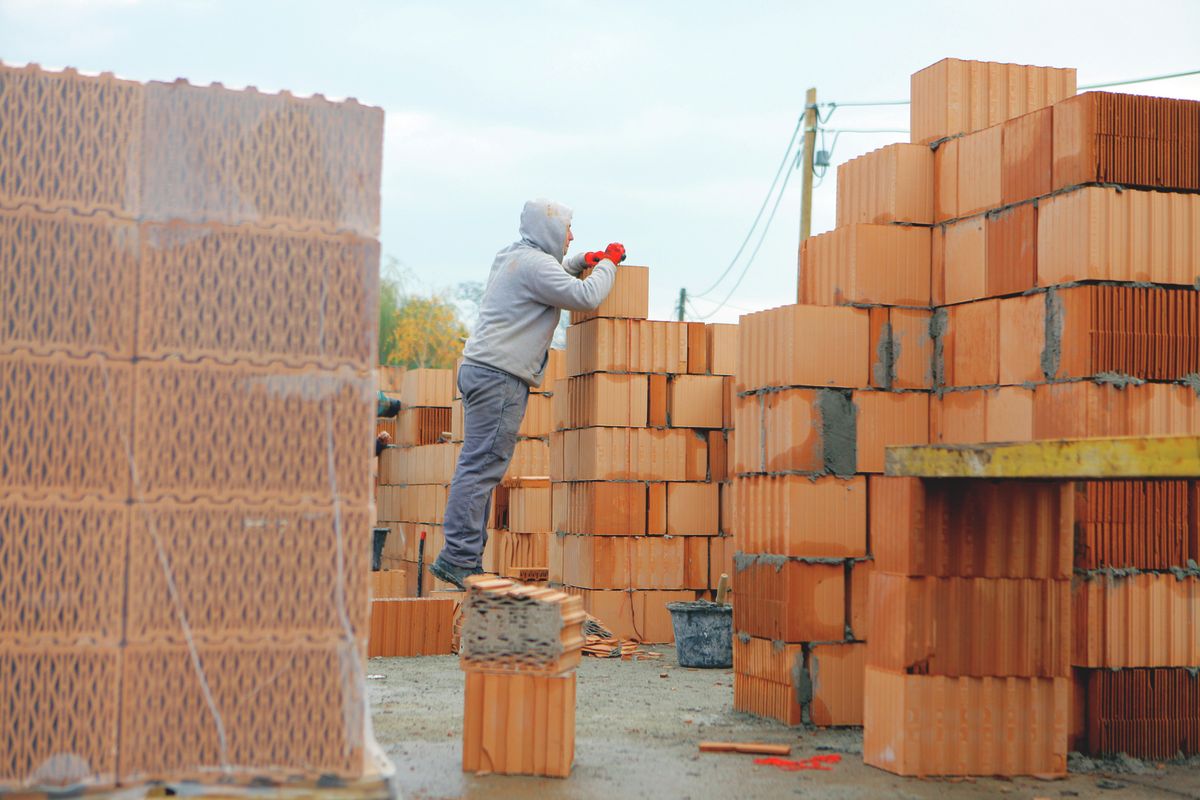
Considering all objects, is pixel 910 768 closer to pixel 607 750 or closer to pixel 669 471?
pixel 607 750

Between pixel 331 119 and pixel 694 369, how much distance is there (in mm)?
6190

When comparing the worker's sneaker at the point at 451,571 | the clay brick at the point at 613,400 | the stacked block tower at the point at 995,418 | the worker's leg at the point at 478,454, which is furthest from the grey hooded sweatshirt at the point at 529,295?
the clay brick at the point at 613,400

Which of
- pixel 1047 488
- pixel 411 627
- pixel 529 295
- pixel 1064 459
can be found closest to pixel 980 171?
pixel 1047 488

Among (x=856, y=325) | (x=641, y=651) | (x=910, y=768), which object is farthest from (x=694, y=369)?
(x=910, y=768)

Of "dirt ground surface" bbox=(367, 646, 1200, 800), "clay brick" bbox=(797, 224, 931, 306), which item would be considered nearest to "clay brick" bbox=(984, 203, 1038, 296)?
"clay brick" bbox=(797, 224, 931, 306)

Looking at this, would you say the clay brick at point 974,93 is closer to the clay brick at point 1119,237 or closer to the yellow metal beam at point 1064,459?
the clay brick at point 1119,237

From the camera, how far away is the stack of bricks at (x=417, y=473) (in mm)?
14398

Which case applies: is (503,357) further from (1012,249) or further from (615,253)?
(1012,249)

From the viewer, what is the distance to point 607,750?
613 cm

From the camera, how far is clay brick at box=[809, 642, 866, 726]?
267 inches

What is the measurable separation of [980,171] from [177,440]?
4.30 meters

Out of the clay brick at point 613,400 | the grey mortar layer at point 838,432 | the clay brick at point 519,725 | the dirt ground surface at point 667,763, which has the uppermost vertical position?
the clay brick at point 613,400

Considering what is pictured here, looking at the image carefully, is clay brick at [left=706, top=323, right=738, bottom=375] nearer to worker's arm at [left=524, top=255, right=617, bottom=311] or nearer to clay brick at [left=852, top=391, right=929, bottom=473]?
worker's arm at [left=524, top=255, right=617, bottom=311]

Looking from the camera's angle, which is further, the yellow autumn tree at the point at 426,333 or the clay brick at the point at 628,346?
the yellow autumn tree at the point at 426,333
